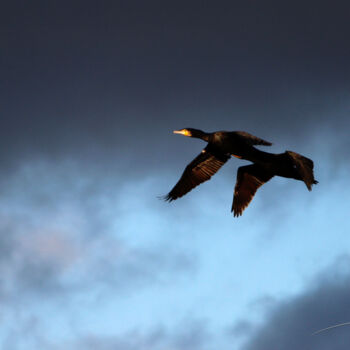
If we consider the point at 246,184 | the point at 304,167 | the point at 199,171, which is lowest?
the point at 304,167

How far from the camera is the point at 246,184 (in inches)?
1384

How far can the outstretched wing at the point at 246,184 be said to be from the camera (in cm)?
3484

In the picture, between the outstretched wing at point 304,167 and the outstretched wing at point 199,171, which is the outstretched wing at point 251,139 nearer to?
the outstretched wing at point 304,167

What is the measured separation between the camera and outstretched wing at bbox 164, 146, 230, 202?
112 feet

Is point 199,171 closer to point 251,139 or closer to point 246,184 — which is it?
point 246,184

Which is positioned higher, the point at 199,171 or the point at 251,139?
the point at 199,171

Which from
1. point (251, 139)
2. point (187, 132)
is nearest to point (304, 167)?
point (251, 139)

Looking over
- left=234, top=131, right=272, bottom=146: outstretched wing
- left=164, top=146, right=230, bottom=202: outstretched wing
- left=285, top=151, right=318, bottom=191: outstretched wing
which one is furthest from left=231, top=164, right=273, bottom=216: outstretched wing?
left=234, top=131, right=272, bottom=146: outstretched wing

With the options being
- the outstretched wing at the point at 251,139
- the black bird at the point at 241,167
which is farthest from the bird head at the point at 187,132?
the outstretched wing at the point at 251,139

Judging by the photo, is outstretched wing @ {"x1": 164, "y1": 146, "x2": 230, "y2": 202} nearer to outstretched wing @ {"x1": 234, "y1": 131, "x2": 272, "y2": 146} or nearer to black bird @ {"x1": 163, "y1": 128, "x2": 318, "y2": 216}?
black bird @ {"x1": 163, "y1": 128, "x2": 318, "y2": 216}

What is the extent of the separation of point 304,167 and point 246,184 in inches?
239

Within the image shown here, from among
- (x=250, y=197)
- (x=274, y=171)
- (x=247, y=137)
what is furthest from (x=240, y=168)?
(x=247, y=137)

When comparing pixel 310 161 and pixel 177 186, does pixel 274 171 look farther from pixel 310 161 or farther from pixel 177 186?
pixel 177 186

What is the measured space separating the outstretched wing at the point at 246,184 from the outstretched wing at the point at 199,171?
1.67m
